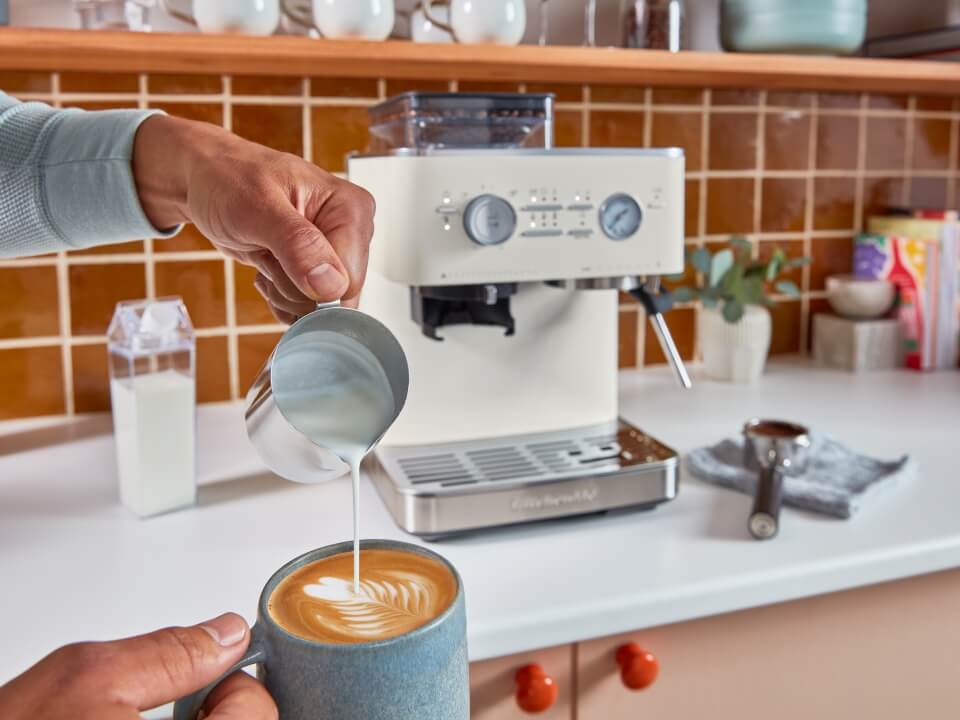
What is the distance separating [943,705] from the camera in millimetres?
934

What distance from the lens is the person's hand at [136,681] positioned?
16.5 inches

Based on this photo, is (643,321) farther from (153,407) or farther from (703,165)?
(153,407)

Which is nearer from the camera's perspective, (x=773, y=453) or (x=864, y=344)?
(x=773, y=453)

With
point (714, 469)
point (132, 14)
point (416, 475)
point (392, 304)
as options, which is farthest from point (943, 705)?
point (132, 14)

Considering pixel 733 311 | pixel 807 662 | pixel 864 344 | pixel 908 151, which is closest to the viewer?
pixel 807 662

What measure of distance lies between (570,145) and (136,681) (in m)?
1.15

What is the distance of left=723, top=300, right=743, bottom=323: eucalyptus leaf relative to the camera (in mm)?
1439

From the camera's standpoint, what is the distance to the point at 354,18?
108cm

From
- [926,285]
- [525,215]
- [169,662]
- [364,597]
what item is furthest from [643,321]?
[169,662]

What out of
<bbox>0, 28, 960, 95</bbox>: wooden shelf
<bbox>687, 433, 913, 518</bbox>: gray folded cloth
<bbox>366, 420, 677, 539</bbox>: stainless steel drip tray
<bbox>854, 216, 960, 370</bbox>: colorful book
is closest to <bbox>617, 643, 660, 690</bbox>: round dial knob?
<bbox>366, 420, 677, 539</bbox>: stainless steel drip tray

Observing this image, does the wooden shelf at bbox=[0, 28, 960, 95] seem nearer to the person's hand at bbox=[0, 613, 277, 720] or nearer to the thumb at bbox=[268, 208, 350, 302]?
the thumb at bbox=[268, 208, 350, 302]

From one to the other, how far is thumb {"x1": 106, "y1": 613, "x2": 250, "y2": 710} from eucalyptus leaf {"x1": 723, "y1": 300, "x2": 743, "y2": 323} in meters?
1.12

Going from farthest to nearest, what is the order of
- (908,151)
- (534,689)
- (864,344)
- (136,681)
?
1. (908,151)
2. (864,344)
3. (534,689)
4. (136,681)

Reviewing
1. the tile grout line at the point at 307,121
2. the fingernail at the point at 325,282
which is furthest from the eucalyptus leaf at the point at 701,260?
the fingernail at the point at 325,282
